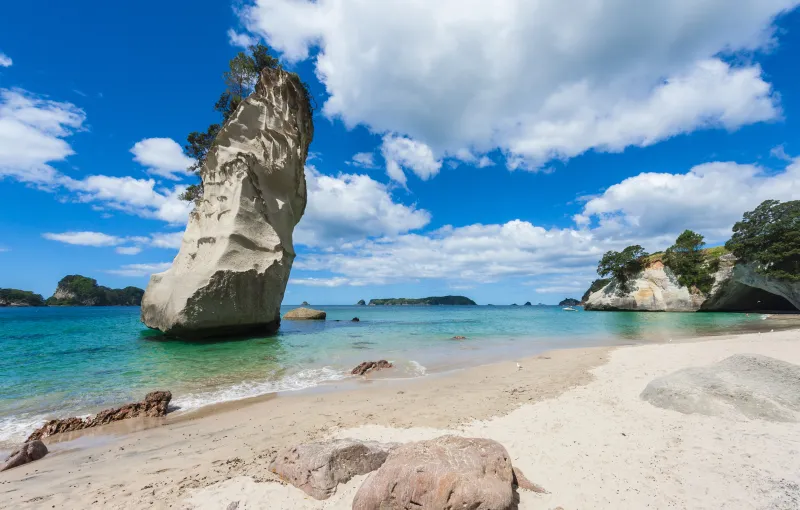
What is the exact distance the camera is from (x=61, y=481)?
4.64 metres

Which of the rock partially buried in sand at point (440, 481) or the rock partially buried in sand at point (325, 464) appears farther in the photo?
the rock partially buried in sand at point (325, 464)

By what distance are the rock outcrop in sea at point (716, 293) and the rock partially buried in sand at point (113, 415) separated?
53356mm

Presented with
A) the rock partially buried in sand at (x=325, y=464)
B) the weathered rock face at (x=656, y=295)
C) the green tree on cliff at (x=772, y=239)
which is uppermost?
the green tree on cliff at (x=772, y=239)

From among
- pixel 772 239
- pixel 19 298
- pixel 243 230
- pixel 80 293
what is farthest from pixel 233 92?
pixel 19 298

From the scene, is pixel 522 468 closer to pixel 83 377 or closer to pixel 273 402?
pixel 273 402

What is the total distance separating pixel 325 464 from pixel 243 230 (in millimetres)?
20297

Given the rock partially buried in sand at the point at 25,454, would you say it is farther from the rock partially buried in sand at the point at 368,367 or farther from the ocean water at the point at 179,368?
the rock partially buried in sand at the point at 368,367

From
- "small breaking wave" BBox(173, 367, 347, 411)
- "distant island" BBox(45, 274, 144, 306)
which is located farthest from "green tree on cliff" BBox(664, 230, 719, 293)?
"distant island" BBox(45, 274, 144, 306)

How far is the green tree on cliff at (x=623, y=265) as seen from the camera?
53781 mm

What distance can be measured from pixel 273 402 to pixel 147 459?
3.13 metres

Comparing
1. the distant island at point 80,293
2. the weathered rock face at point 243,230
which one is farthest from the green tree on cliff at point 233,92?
the distant island at point 80,293

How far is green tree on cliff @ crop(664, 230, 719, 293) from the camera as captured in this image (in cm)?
4366

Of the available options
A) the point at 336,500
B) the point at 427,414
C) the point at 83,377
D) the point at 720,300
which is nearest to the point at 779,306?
the point at 720,300

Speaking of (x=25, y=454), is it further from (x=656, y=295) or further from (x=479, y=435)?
(x=656, y=295)
